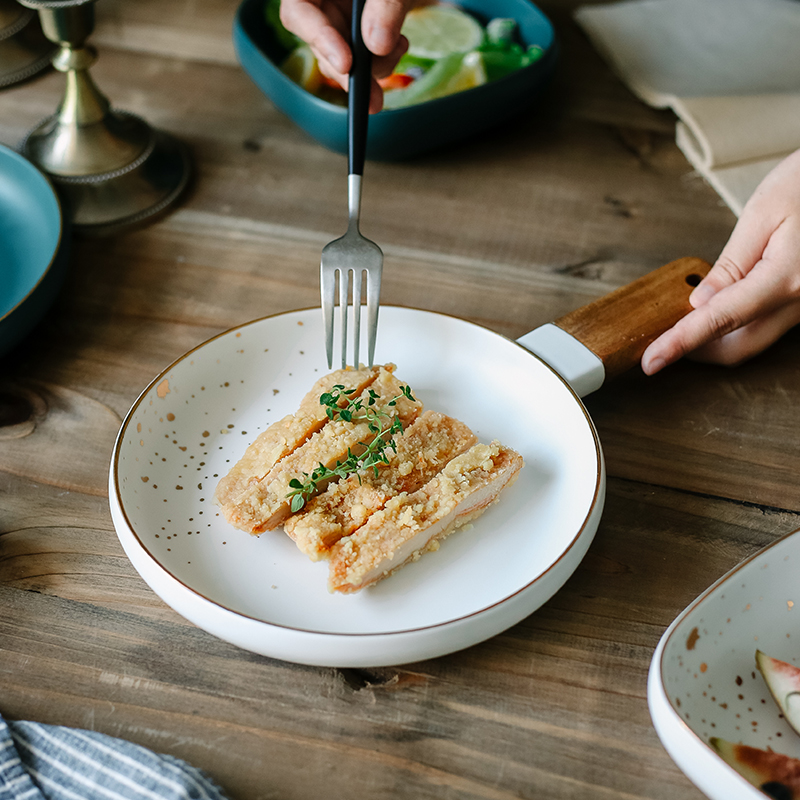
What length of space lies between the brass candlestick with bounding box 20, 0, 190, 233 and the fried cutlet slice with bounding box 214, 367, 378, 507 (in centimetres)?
88

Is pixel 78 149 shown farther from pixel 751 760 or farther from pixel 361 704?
pixel 751 760

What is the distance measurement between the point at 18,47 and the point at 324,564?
82.6 inches

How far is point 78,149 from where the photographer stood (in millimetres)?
1975

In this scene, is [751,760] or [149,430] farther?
[149,430]

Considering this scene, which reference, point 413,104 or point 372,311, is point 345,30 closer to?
point 413,104

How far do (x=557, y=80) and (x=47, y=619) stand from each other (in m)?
2.15

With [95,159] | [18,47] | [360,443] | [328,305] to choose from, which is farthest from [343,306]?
[18,47]

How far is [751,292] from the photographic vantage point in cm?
153

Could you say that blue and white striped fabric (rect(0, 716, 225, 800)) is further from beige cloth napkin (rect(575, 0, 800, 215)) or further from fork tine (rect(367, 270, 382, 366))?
beige cloth napkin (rect(575, 0, 800, 215))

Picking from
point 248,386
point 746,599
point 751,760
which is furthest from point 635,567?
point 248,386

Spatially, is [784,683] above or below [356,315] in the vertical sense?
below

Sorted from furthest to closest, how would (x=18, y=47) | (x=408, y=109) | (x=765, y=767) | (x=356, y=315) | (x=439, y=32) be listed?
(x=18, y=47) < (x=439, y=32) < (x=408, y=109) < (x=356, y=315) < (x=765, y=767)

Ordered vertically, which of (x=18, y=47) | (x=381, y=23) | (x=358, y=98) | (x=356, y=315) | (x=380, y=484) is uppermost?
(x=381, y=23)

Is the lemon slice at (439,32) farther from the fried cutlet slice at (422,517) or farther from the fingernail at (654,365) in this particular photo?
the fried cutlet slice at (422,517)
